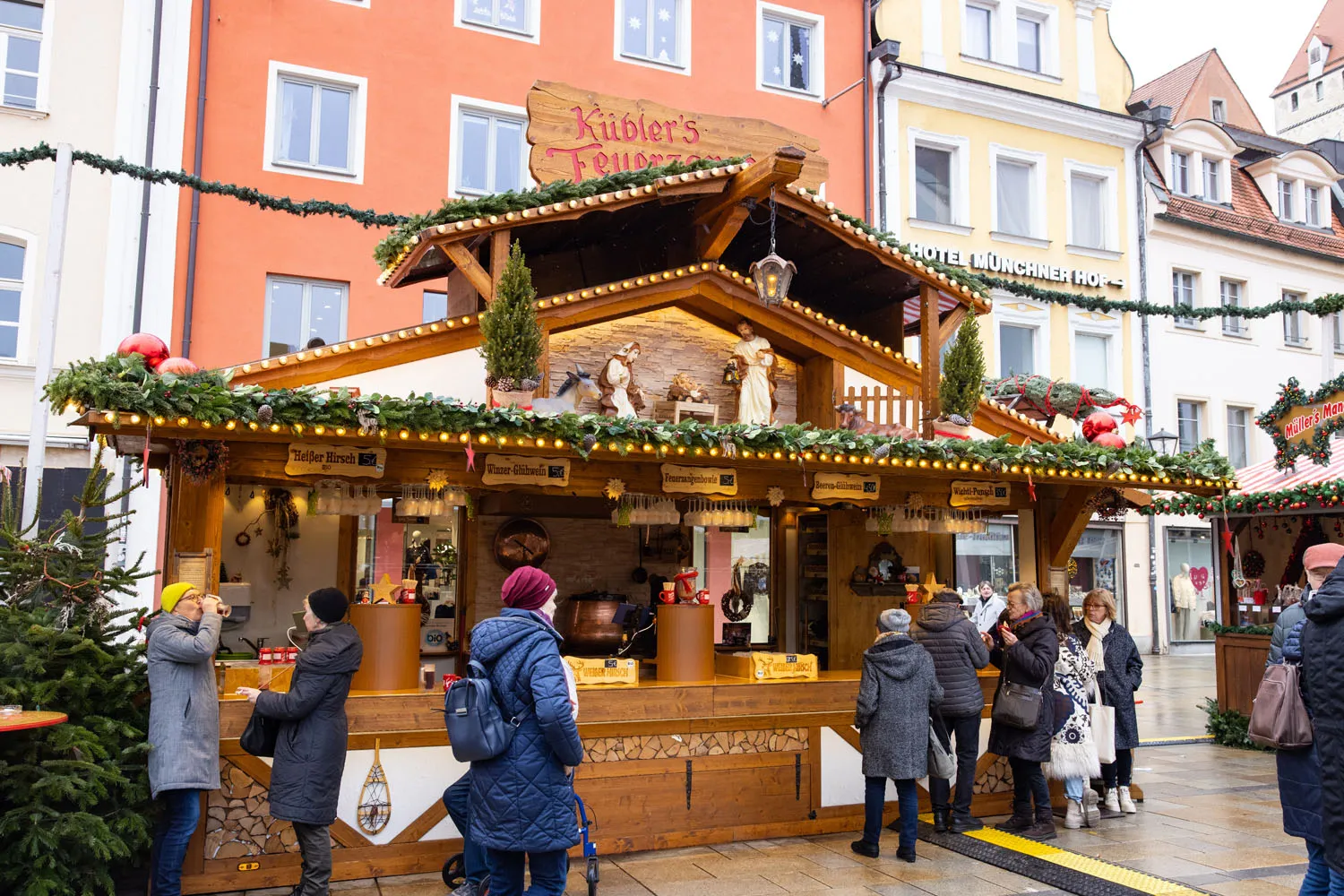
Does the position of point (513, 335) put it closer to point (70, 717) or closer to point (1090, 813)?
point (70, 717)

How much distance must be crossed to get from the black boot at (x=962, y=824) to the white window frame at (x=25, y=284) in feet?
35.8

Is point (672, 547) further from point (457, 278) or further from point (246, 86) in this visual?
point (246, 86)

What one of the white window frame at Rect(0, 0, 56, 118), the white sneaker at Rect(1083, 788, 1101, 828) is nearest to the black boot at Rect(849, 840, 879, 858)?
the white sneaker at Rect(1083, 788, 1101, 828)

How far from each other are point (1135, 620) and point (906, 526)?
13.9 metres

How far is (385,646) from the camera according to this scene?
271 inches

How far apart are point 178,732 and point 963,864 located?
4.72 meters

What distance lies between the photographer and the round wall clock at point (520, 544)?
9.11 meters

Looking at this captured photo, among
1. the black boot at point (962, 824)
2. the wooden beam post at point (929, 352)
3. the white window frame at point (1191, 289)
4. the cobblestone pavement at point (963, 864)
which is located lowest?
the cobblestone pavement at point (963, 864)

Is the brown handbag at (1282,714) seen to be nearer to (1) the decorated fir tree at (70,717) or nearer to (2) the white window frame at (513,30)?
(1) the decorated fir tree at (70,717)

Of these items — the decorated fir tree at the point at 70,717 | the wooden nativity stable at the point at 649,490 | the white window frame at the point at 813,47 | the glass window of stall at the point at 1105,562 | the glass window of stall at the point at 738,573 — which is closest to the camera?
the decorated fir tree at the point at 70,717

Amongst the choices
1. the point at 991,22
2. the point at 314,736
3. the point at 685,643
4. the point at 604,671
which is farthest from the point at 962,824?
the point at 991,22

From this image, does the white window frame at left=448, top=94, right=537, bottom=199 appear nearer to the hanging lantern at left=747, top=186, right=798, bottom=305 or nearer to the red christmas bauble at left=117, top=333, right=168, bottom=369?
the hanging lantern at left=747, top=186, right=798, bottom=305

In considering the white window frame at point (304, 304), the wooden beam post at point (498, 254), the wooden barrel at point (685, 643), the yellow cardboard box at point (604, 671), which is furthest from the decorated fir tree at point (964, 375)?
the white window frame at point (304, 304)

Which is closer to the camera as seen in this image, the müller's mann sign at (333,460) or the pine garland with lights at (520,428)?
the pine garland with lights at (520,428)
